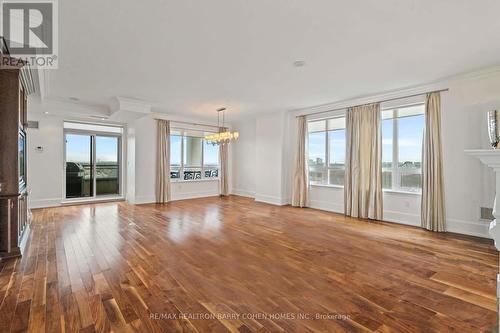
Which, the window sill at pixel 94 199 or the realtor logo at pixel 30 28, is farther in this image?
the window sill at pixel 94 199

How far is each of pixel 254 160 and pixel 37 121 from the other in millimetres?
6444

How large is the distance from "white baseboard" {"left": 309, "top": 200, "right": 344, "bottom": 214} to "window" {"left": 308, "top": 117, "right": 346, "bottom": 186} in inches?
21.9

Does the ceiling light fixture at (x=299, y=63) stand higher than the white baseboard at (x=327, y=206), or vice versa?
the ceiling light fixture at (x=299, y=63)

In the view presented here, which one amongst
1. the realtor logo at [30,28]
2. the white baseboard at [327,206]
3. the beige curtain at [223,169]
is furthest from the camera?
the beige curtain at [223,169]

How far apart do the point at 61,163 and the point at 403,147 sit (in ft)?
29.3

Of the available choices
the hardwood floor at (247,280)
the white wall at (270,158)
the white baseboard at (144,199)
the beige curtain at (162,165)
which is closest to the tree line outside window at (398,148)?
the hardwood floor at (247,280)

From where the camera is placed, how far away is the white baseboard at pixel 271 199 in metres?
7.26

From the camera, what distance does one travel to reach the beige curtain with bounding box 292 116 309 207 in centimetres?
685

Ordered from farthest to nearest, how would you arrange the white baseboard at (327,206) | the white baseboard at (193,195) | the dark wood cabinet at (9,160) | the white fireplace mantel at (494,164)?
the white baseboard at (193,195), the white baseboard at (327,206), the dark wood cabinet at (9,160), the white fireplace mantel at (494,164)

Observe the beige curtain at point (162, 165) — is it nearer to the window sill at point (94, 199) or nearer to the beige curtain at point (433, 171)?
the window sill at point (94, 199)

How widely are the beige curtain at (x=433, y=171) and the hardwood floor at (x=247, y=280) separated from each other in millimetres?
354

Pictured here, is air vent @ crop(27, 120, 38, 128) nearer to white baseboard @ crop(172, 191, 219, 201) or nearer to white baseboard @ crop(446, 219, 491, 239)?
white baseboard @ crop(172, 191, 219, 201)

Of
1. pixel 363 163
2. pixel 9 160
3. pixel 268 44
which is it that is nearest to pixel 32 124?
pixel 9 160

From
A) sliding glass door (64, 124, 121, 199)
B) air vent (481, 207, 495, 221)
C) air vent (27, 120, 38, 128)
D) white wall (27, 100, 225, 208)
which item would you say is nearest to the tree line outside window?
air vent (481, 207, 495, 221)
